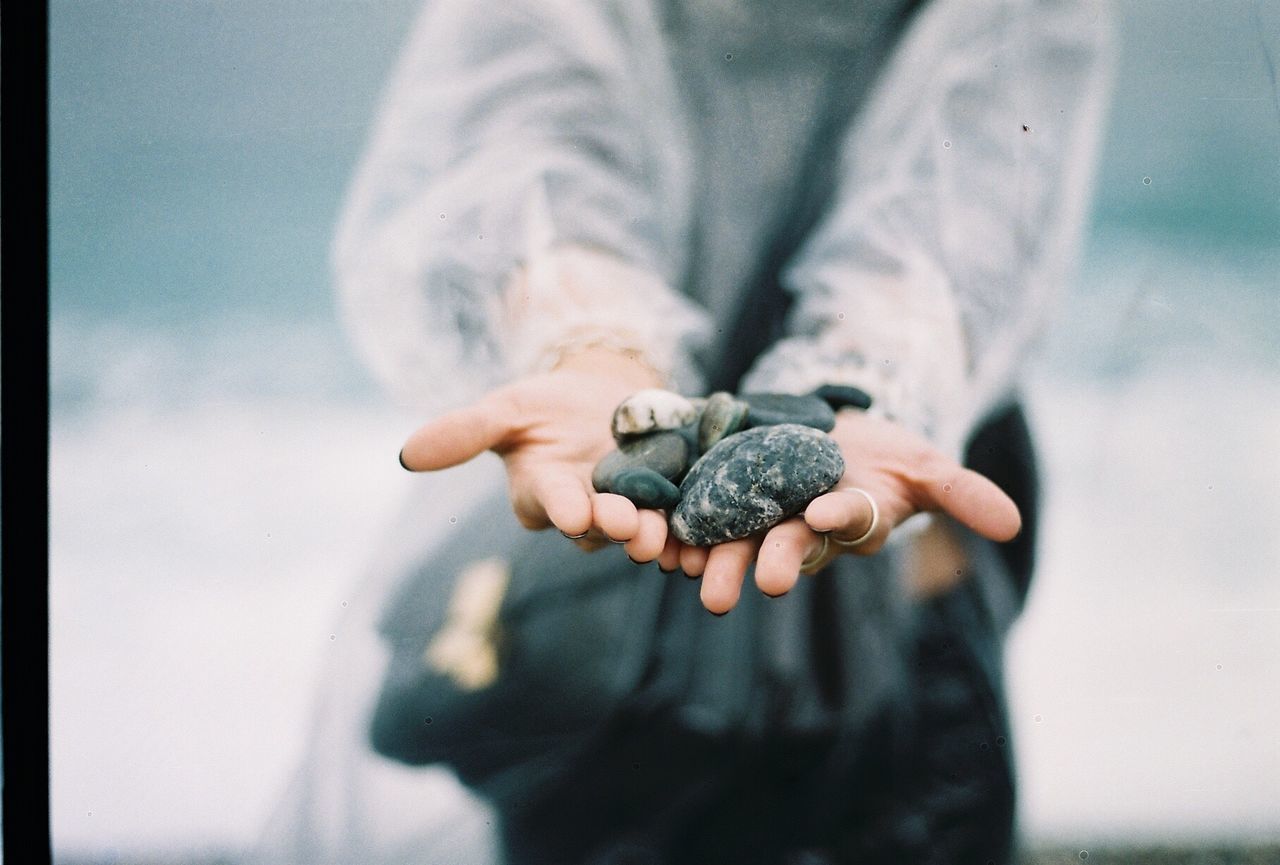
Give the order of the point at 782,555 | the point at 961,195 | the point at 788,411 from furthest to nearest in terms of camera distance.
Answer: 1. the point at 961,195
2. the point at 788,411
3. the point at 782,555

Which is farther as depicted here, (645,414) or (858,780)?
(858,780)

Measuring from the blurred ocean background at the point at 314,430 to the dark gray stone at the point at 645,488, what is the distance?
11.0 inches

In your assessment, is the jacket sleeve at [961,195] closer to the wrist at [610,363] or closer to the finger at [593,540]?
the wrist at [610,363]

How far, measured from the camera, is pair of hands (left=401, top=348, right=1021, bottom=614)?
0.37 m

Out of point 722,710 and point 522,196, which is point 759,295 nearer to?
point 522,196

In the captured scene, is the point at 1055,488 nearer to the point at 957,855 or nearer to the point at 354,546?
the point at 957,855

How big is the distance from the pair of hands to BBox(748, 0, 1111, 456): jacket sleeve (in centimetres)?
11

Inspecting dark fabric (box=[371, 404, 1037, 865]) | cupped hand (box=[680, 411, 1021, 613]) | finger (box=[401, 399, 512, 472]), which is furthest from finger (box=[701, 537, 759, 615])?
dark fabric (box=[371, 404, 1037, 865])

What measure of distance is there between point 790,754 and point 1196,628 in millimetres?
294

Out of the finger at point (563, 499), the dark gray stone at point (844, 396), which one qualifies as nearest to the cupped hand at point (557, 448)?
the finger at point (563, 499)

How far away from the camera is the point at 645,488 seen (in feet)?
1.29

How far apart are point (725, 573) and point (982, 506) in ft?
0.38

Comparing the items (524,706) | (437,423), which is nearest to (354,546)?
(524,706)

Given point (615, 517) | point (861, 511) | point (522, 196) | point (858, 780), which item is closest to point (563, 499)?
point (615, 517)
